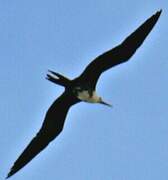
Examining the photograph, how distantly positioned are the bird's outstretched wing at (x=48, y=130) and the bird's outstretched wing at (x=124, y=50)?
1.78 meters

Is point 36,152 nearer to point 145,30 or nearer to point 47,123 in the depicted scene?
point 47,123

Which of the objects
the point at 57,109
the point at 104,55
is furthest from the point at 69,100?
the point at 104,55

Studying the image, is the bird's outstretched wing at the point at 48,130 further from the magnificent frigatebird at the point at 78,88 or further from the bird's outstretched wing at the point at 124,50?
the bird's outstretched wing at the point at 124,50

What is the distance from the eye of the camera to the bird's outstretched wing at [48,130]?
108 feet

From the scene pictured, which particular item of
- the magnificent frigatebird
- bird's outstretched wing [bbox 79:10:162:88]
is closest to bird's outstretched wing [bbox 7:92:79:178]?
the magnificent frigatebird

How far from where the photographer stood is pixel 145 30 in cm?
3111

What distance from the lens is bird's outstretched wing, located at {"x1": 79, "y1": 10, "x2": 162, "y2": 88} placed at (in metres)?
30.9

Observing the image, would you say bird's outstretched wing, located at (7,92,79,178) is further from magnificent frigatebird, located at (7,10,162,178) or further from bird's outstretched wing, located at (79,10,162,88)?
bird's outstretched wing, located at (79,10,162,88)

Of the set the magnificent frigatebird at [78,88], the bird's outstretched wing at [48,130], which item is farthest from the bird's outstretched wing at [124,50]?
the bird's outstretched wing at [48,130]

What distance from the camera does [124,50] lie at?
31.1m

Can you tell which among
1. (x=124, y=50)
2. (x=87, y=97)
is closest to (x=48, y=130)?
(x=87, y=97)

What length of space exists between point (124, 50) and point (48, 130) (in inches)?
165

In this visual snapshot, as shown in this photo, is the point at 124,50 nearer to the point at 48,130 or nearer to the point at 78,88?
the point at 78,88

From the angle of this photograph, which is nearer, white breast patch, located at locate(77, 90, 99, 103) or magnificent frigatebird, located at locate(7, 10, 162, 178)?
magnificent frigatebird, located at locate(7, 10, 162, 178)
